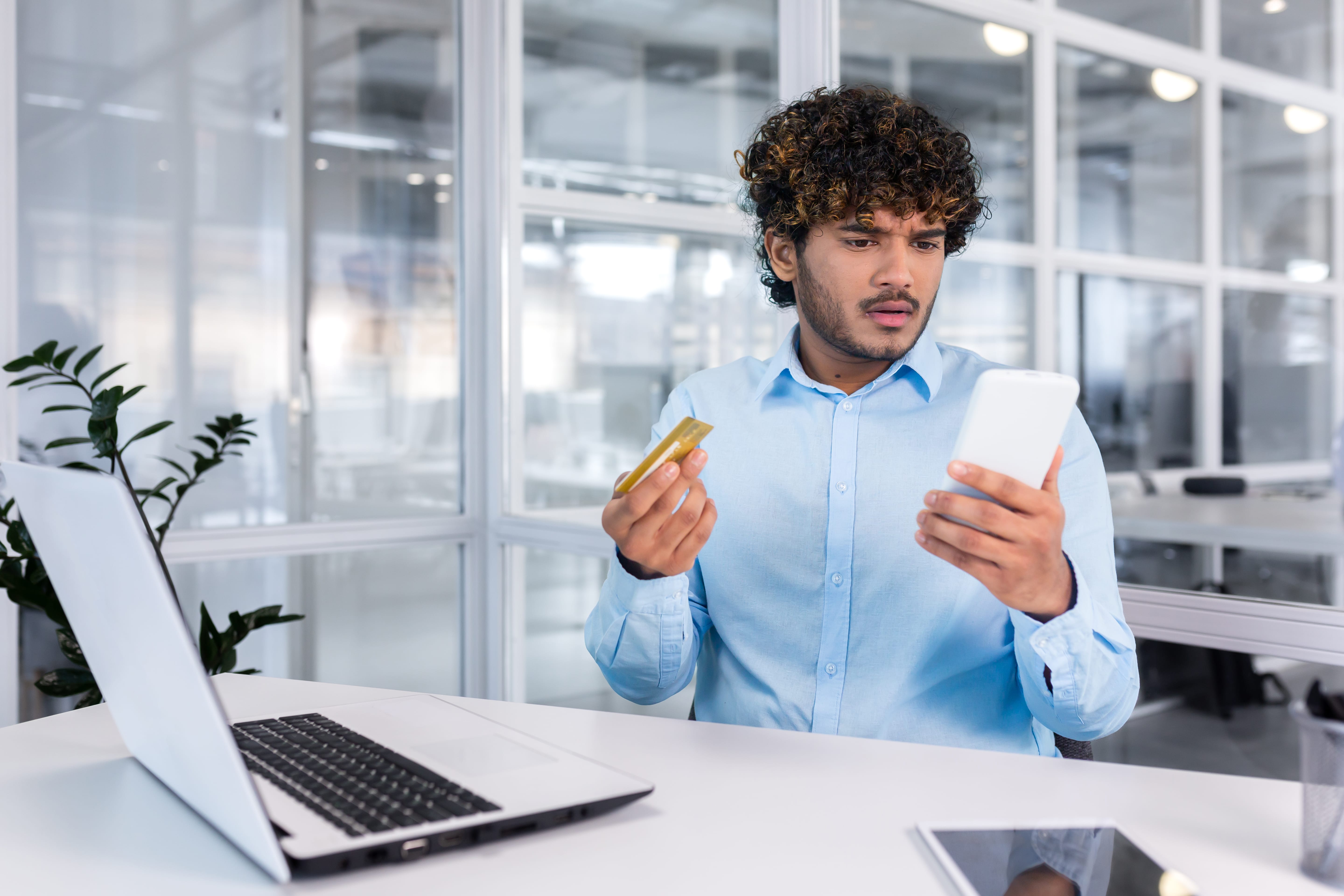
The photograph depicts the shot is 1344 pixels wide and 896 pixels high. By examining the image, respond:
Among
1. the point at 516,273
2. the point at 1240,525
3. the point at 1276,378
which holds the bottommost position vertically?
the point at 1240,525

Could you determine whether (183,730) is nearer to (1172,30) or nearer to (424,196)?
(1172,30)

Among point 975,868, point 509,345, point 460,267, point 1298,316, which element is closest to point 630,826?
point 975,868

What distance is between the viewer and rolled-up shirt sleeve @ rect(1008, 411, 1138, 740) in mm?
1049

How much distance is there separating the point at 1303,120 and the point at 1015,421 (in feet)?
3.09

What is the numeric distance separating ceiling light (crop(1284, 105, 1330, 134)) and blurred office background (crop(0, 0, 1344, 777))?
0.16 m

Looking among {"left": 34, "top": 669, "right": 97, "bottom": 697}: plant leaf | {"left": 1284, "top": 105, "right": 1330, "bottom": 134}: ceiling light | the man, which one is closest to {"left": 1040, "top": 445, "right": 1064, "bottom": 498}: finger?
the man

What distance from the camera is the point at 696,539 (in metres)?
1.08

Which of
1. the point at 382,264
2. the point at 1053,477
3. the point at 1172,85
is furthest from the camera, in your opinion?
the point at 382,264

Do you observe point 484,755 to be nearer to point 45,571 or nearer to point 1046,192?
point 45,571

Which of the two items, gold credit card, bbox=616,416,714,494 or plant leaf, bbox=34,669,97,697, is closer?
gold credit card, bbox=616,416,714,494

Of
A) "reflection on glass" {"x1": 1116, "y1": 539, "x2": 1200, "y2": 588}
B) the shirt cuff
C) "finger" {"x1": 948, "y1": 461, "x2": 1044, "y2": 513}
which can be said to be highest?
"finger" {"x1": 948, "y1": 461, "x2": 1044, "y2": 513}

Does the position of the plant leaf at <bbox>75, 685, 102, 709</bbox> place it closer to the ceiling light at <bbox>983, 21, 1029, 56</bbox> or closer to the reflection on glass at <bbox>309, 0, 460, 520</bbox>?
the reflection on glass at <bbox>309, 0, 460, 520</bbox>

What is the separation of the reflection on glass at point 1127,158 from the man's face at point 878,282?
61 cm

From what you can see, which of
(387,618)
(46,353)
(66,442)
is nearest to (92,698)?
(66,442)
